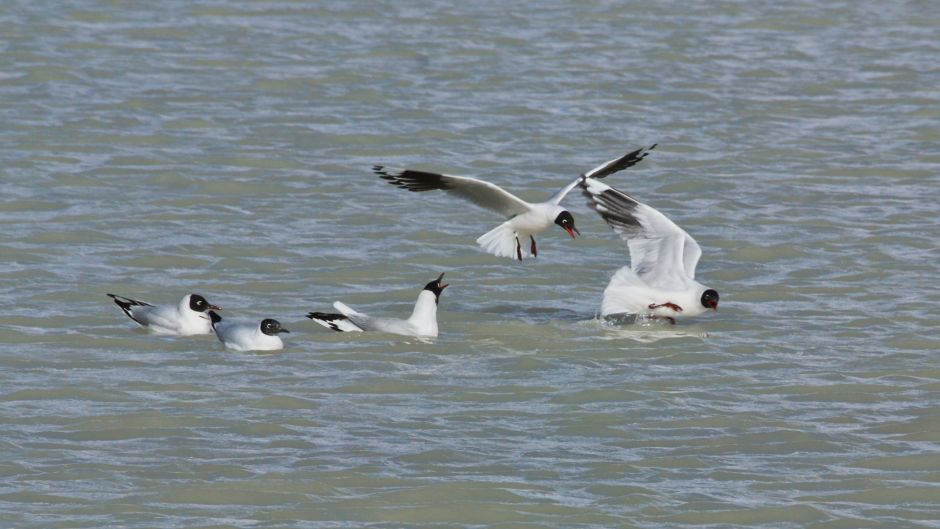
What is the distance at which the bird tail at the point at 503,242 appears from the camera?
12891mm

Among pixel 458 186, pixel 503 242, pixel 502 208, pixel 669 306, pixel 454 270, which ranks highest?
pixel 458 186

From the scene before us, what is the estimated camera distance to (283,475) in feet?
27.9

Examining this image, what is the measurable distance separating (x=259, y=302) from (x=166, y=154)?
197 inches

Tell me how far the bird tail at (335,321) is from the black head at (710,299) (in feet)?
7.61

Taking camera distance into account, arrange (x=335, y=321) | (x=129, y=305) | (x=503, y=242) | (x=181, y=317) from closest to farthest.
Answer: (x=181, y=317)
(x=335, y=321)
(x=129, y=305)
(x=503, y=242)

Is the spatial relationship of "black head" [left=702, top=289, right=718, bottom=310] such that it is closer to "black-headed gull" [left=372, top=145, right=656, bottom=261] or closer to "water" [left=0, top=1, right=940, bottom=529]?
"water" [left=0, top=1, right=940, bottom=529]

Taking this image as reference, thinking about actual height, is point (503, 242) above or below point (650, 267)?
above

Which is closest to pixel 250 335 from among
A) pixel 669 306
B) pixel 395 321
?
pixel 395 321

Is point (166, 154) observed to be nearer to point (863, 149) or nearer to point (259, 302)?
point (259, 302)

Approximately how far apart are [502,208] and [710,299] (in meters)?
1.77

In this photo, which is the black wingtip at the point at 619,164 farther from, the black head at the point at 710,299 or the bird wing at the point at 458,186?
the black head at the point at 710,299

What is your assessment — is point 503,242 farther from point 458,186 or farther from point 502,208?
point 458,186

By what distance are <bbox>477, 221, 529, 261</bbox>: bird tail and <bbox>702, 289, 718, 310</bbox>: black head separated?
1.44 m

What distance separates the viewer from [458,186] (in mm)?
12703
